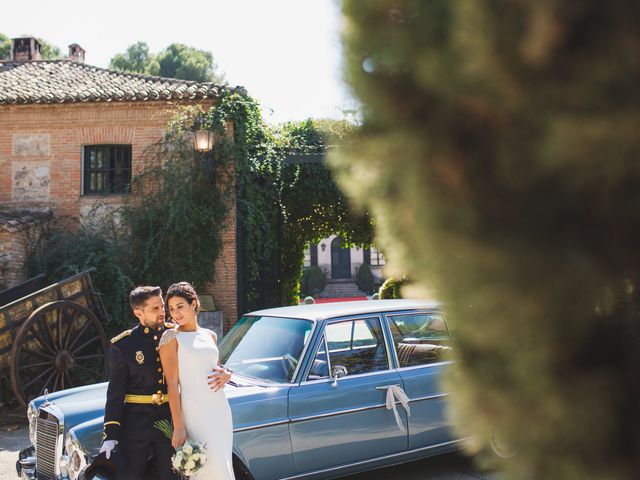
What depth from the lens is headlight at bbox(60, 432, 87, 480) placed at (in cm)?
371

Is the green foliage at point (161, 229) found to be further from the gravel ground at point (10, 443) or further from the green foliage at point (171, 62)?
the green foliage at point (171, 62)

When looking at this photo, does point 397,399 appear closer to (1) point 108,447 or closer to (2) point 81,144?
(1) point 108,447

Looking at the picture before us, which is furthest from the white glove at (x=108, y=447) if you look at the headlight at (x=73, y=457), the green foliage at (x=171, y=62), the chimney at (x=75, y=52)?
the green foliage at (x=171, y=62)

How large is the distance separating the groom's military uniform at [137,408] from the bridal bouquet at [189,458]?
0.35m

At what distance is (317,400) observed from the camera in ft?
14.4

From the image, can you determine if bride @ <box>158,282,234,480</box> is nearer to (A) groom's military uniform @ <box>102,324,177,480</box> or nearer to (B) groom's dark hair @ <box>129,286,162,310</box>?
(A) groom's military uniform @ <box>102,324,177,480</box>

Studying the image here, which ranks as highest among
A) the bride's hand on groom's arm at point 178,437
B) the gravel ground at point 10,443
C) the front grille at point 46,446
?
the bride's hand on groom's arm at point 178,437

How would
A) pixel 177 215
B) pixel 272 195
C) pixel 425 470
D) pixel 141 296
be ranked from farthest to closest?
pixel 272 195
pixel 177 215
pixel 425 470
pixel 141 296

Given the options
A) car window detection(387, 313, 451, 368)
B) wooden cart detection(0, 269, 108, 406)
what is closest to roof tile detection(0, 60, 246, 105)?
wooden cart detection(0, 269, 108, 406)

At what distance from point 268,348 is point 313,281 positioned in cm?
3263

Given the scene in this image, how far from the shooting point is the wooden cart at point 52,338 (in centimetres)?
743

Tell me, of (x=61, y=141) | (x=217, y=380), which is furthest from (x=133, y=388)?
(x=61, y=141)

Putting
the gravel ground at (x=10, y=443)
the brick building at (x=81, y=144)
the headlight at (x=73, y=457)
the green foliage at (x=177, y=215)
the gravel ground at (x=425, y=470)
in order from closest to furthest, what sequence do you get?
the headlight at (x=73, y=457) < the gravel ground at (x=425, y=470) < the gravel ground at (x=10, y=443) < the green foliage at (x=177, y=215) < the brick building at (x=81, y=144)

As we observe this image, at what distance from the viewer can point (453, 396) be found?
3.62 feet
